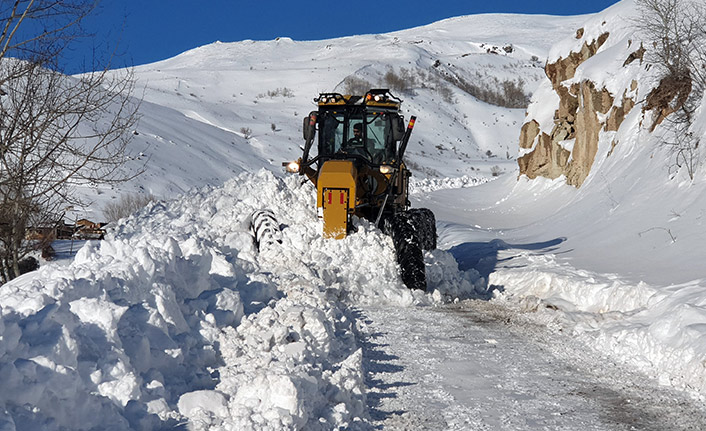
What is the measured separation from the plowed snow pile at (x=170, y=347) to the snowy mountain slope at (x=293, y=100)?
87.8 ft

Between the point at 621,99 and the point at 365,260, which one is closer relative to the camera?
the point at 365,260

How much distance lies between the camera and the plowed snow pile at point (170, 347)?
412 cm

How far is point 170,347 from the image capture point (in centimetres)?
537

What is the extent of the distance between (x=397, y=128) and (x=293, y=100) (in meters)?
70.0

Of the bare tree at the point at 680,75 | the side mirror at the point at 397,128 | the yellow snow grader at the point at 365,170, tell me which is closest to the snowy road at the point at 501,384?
the yellow snow grader at the point at 365,170

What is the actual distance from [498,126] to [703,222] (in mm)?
73696

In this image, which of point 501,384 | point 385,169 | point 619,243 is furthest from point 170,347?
point 619,243

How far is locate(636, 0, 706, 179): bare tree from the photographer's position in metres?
15.4

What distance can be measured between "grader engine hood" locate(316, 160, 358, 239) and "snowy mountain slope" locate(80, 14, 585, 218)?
78.3ft

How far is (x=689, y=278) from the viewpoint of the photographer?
380 inches

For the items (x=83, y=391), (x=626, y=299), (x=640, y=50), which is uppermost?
(x=640, y=50)

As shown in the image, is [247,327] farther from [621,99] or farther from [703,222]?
[621,99]

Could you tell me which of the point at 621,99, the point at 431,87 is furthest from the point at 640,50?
the point at 431,87

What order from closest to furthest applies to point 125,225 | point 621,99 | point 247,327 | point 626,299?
point 247,327, point 626,299, point 125,225, point 621,99
